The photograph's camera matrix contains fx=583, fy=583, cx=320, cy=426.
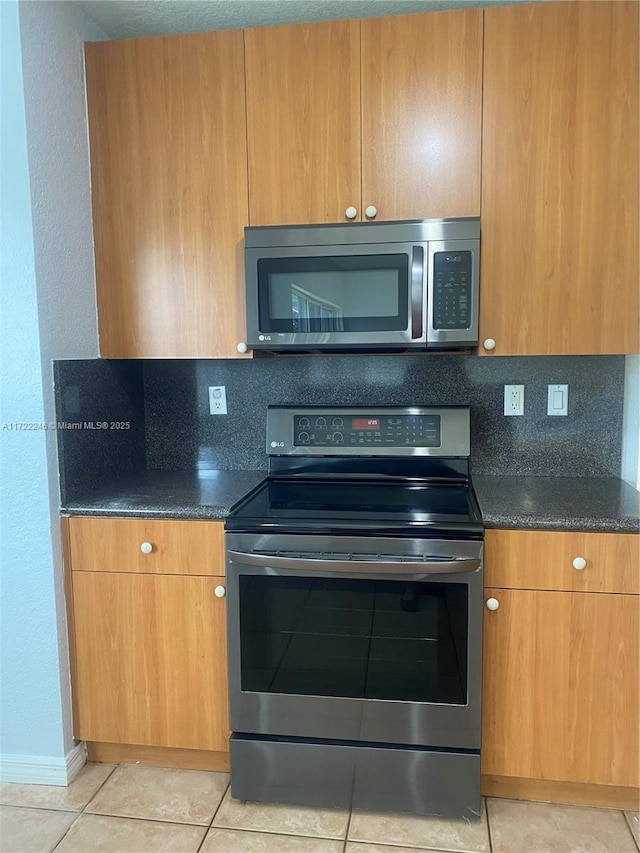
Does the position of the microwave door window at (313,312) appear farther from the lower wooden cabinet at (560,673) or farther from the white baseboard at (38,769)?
the white baseboard at (38,769)

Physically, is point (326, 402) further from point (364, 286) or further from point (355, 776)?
point (355, 776)

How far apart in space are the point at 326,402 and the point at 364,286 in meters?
0.55

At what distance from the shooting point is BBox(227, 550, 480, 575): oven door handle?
1.53m

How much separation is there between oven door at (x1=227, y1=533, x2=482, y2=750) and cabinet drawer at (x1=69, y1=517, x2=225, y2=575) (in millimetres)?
103

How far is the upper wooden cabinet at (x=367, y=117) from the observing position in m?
1.72

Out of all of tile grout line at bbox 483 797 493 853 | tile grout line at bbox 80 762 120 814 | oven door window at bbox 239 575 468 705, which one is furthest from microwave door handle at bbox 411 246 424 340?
tile grout line at bbox 80 762 120 814

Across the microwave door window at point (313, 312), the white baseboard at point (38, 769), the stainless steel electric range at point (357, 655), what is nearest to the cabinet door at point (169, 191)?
the microwave door window at point (313, 312)

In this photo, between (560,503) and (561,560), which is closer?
(561,560)

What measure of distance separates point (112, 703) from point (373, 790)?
2.73 feet

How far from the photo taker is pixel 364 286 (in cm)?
177

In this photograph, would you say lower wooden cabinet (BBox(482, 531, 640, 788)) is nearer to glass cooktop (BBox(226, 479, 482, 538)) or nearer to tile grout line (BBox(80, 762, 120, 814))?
glass cooktop (BBox(226, 479, 482, 538))

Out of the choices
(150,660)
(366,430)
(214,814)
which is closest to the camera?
(214,814)

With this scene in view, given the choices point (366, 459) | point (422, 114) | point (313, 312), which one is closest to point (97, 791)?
point (366, 459)

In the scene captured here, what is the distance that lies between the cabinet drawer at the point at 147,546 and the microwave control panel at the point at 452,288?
91 centimetres
